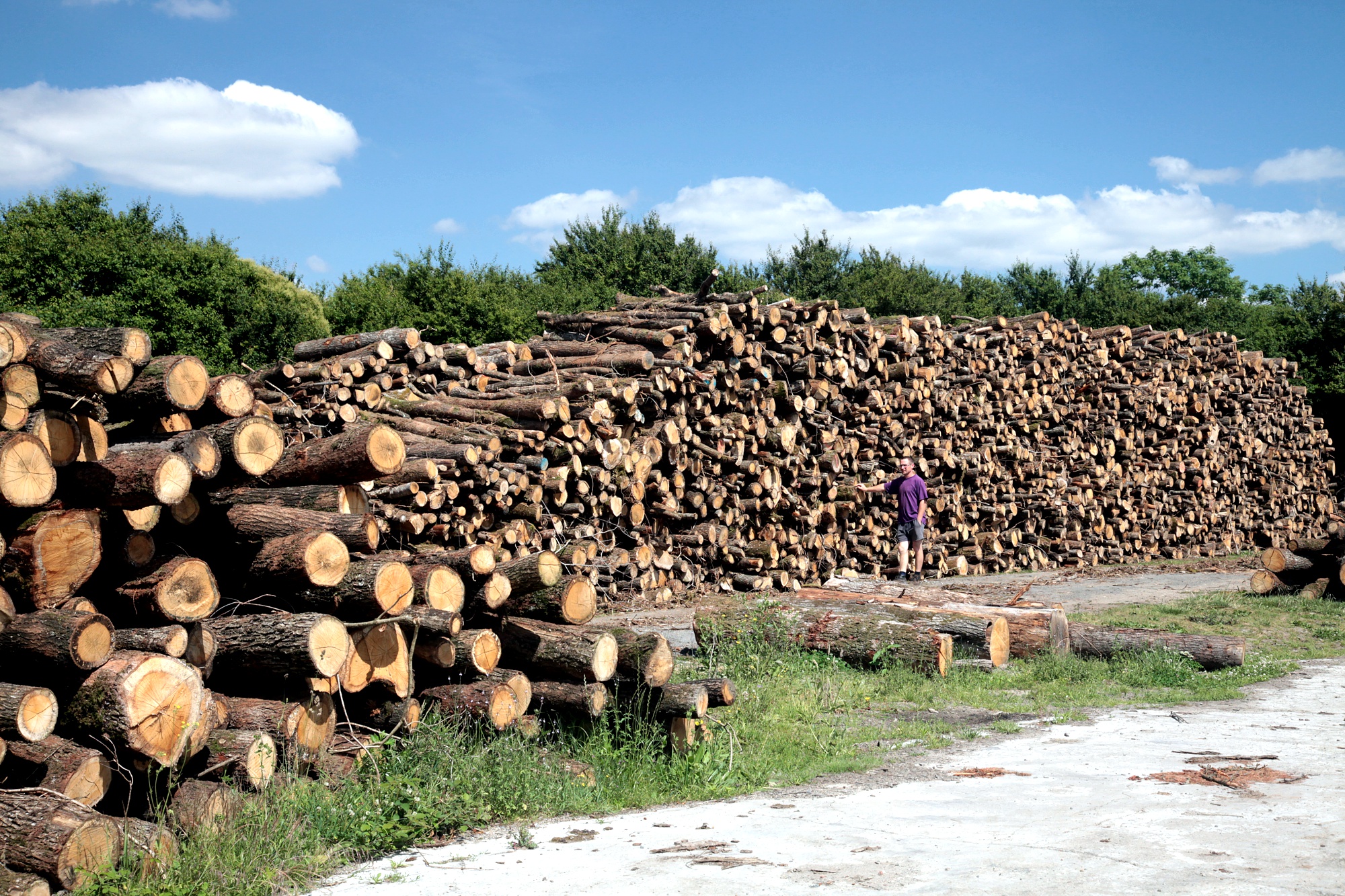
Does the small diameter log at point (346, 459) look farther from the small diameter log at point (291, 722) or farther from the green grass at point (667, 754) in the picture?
the green grass at point (667, 754)

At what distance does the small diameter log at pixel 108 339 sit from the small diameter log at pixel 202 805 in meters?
2.13

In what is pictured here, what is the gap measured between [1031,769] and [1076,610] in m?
6.70

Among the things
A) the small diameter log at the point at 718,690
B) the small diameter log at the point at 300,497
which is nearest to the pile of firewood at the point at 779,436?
the small diameter log at the point at 300,497

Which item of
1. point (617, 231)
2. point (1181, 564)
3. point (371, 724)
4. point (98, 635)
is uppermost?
point (617, 231)

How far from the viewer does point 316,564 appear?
208 inches

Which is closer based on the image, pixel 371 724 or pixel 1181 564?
pixel 371 724

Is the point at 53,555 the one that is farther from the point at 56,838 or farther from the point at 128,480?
the point at 56,838

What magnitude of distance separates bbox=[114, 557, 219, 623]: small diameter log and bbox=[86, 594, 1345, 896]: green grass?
0.99 metres

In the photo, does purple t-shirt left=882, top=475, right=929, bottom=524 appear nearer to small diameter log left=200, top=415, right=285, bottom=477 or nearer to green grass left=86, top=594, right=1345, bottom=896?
green grass left=86, top=594, right=1345, bottom=896

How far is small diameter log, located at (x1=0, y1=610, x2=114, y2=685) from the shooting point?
14.5 ft

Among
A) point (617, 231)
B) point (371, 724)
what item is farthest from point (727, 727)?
point (617, 231)

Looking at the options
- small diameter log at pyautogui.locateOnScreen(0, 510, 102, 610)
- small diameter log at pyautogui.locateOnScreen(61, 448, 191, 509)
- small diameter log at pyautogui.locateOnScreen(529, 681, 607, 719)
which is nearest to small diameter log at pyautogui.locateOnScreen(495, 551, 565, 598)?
small diameter log at pyautogui.locateOnScreen(529, 681, 607, 719)

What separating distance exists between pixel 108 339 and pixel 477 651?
8.21ft

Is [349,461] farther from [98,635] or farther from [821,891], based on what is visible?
[821,891]
